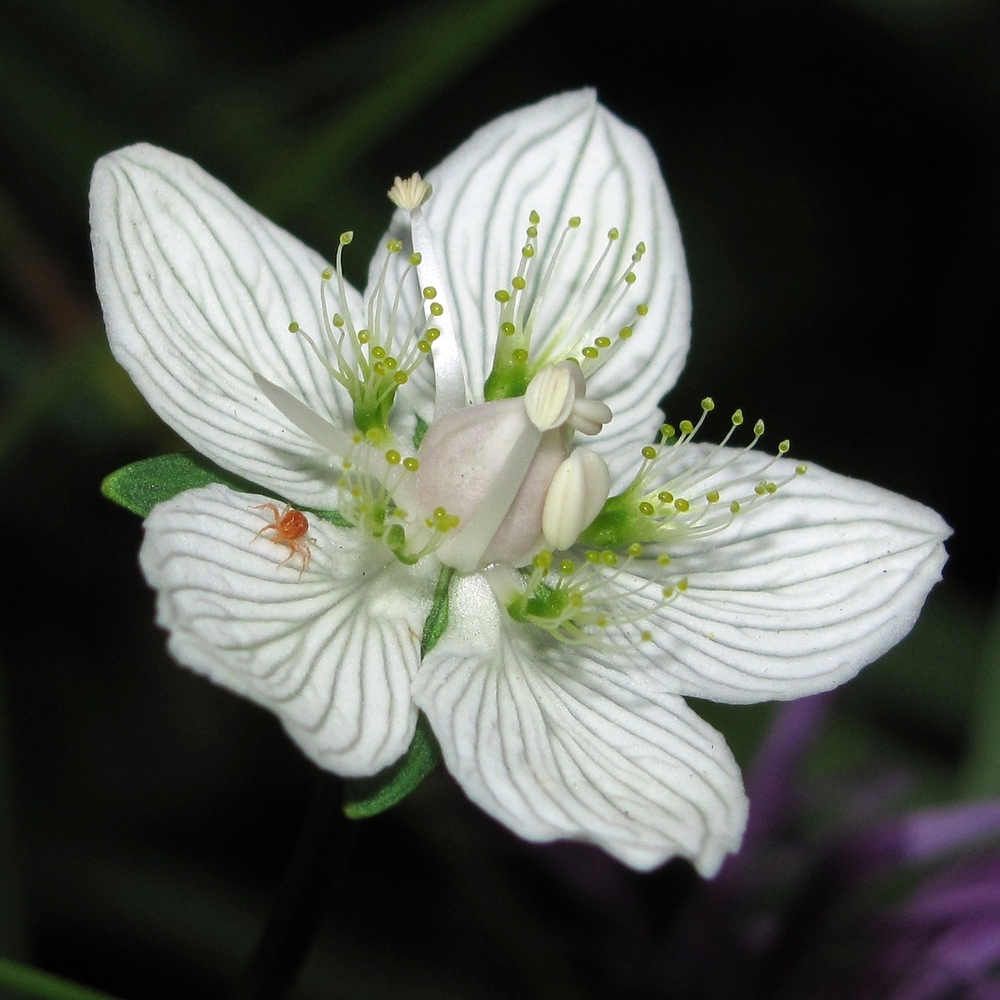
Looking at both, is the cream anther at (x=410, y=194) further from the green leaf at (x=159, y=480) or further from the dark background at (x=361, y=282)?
the dark background at (x=361, y=282)

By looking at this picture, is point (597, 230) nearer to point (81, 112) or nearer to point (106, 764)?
point (81, 112)

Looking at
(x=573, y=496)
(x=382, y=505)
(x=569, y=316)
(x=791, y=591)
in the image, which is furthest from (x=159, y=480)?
(x=791, y=591)

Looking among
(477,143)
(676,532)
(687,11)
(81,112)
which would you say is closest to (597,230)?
(477,143)

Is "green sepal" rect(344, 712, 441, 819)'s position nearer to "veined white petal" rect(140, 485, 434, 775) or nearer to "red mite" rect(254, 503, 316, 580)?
"veined white petal" rect(140, 485, 434, 775)

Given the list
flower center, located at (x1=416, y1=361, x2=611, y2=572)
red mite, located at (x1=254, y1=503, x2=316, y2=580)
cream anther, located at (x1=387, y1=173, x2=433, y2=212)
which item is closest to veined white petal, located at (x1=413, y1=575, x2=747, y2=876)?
flower center, located at (x1=416, y1=361, x2=611, y2=572)

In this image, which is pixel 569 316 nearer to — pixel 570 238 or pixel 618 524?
pixel 570 238
